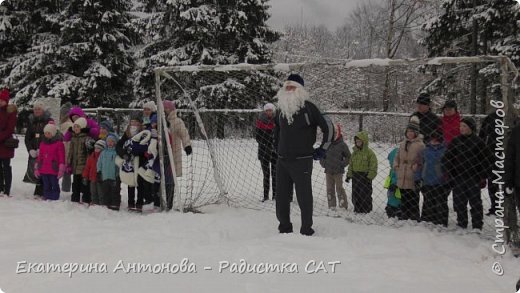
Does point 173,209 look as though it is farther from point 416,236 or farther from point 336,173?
point 416,236

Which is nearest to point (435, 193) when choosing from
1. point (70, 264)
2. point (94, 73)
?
point (70, 264)

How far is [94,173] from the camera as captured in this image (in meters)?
5.87

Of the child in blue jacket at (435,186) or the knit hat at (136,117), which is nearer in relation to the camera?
the child in blue jacket at (435,186)

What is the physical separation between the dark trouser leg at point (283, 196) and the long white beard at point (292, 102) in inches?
20.4

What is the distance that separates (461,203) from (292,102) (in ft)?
7.42

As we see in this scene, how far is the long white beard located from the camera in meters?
4.46

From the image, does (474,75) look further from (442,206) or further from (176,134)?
(176,134)

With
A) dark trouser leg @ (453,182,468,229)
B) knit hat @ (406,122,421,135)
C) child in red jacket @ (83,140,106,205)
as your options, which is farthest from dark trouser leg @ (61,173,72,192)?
dark trouser leg @ (453,182,468,229)

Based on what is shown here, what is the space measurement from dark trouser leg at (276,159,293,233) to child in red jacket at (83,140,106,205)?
274 cm

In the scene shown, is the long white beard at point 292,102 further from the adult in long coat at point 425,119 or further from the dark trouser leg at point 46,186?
the dark trouser leg at point 46,186

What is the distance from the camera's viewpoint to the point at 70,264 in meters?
3.54

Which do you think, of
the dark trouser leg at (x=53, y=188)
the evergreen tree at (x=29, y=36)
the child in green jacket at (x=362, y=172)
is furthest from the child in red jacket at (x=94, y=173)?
the evergreen tree at (x=29, y=36)

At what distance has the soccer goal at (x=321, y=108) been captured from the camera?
5203 mm

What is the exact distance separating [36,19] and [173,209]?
17.1m
